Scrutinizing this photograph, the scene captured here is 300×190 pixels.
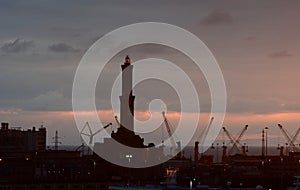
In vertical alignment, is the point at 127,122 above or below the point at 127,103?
below

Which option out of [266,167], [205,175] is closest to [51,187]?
[205,175]

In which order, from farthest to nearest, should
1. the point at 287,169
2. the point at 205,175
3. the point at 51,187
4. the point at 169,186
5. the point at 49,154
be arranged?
the point at 49,154
the point at 287,169
the point at 205,175
the point at 51,187
the point at 169,186

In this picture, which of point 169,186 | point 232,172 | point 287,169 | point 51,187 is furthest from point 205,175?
point 169,186

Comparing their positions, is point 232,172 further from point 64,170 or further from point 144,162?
point 64,170

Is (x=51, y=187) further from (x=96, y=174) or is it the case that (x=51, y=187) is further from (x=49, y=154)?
(x=49, y=154)

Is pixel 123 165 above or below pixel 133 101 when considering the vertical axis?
below

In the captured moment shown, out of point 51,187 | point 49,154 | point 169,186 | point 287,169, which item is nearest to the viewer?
point 169,186

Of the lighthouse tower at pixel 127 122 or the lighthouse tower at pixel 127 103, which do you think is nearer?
the lighthouse tower at pixel 127 122

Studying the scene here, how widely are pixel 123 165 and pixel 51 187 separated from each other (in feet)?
143

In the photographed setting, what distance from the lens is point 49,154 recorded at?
578 feet

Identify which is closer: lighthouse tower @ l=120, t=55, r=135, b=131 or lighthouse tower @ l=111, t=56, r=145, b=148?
lighthouse tower @ l=111, t=56, r=145, b=148

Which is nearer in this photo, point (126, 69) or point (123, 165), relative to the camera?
point (123, 165)

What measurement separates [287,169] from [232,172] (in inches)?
502

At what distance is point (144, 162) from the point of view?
149 m
